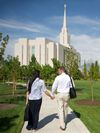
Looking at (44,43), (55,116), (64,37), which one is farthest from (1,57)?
(64,37)

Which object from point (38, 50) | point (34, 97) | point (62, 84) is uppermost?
point (38, 50)

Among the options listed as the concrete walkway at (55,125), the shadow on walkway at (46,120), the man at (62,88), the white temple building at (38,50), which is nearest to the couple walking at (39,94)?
the man at (62,88)

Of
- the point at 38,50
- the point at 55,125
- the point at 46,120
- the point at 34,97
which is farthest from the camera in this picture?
the point at 38,50

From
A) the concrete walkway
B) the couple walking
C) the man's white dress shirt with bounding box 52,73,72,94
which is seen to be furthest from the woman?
the man's white dress shirt with bounding box 52,73,72,94

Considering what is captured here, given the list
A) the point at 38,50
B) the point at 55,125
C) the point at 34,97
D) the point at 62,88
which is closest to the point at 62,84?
the point at 62,88

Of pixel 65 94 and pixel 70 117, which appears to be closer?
pixel 65 94

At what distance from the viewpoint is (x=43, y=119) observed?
12.2 meters

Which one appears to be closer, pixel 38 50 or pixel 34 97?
pixel 34 97

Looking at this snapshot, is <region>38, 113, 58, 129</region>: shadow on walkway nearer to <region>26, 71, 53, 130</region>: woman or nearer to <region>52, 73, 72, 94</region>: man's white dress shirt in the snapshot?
<region>26, 71, 53, 130</region>: woman

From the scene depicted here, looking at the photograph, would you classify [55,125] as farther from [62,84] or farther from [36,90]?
[36,90]

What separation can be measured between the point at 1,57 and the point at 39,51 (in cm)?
14197

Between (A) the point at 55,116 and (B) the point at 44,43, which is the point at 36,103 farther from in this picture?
(B) the point at 44,43

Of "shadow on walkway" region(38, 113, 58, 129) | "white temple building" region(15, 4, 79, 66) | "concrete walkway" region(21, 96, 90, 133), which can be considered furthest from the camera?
"white temple building" region(15, 4, 79, 66)

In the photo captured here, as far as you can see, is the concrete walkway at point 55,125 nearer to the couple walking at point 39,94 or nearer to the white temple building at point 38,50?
the couple walking at point 39,94
